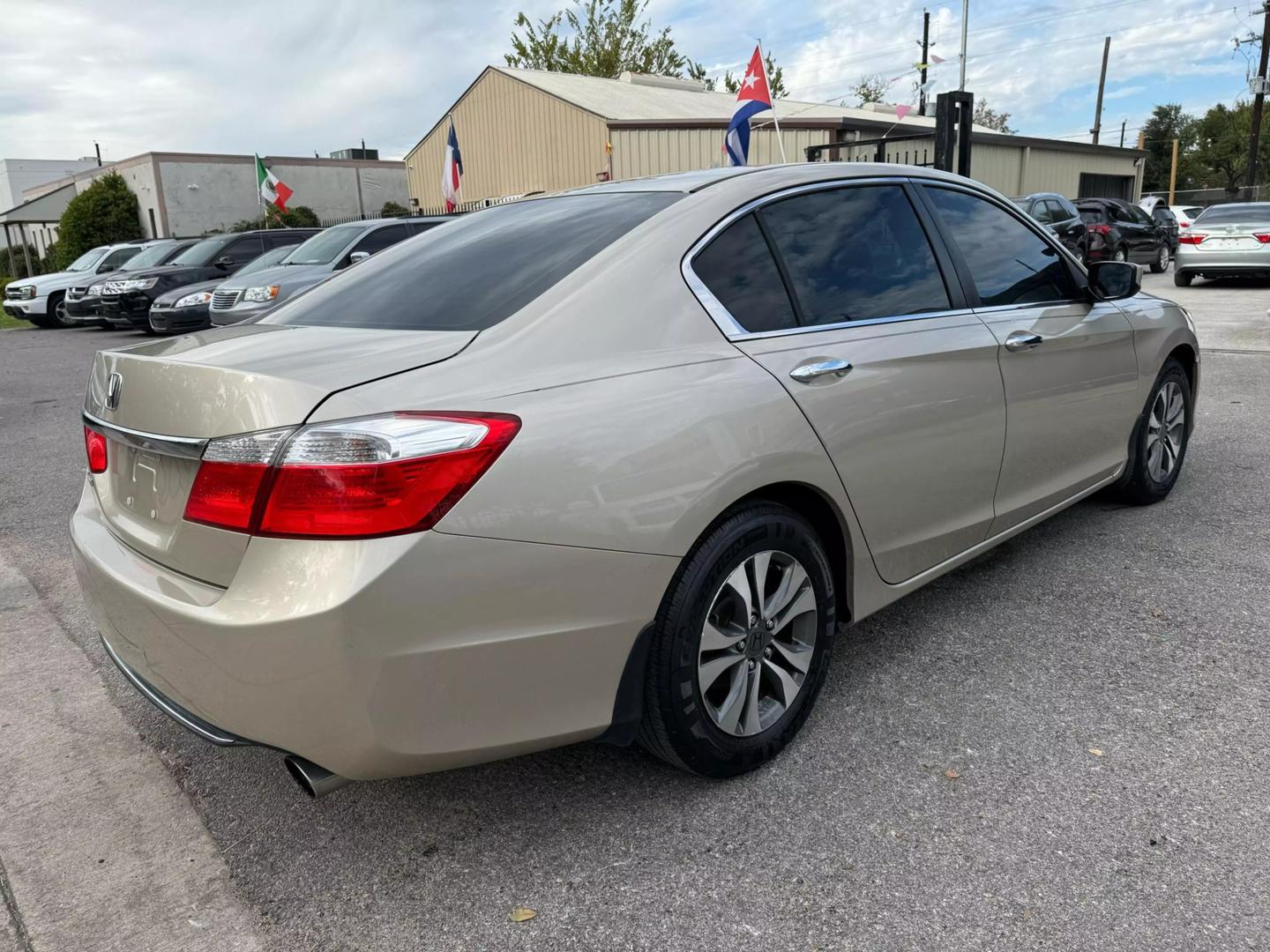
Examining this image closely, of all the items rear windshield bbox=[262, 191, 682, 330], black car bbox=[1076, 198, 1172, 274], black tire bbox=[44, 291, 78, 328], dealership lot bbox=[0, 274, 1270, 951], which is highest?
rear windshield bbox=[262, 191, 682, 330]

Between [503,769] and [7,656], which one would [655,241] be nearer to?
[503,769]

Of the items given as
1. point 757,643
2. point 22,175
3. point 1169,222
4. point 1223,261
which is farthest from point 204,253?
point 22,175

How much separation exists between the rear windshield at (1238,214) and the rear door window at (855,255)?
632 inches

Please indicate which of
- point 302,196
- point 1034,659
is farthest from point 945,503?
point 302,196

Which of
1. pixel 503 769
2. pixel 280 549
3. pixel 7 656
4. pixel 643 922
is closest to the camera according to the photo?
pixel 280 549

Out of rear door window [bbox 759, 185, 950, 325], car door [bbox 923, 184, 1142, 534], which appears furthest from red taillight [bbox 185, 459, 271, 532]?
car door [bbox 923, 184, 1142, 534]

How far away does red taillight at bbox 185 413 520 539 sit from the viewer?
1878mm

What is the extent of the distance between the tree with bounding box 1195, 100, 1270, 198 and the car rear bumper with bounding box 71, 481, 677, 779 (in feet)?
266

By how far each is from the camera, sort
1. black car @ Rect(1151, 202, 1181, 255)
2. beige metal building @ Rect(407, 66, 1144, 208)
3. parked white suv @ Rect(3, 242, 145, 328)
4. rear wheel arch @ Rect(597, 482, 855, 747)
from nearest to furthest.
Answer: rear wheel arch @ Rect(597, 482, 855, 747) → parked white suv @ Rect(3, 242, 145, 328) → black car @ Rect(1151, 202, 1181, 255) → beige metal building @ Rect(407, 66, 1144, 208)

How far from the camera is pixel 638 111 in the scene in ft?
87.0

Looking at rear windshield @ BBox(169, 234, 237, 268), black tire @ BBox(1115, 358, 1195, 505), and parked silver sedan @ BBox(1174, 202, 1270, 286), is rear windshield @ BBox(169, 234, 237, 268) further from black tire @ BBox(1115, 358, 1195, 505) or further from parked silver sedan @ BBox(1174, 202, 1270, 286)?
parked silver sedan @ BBox(1174, 202, 1270, 286)

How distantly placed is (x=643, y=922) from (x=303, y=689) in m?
0.87

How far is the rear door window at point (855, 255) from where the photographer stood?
2.81 m

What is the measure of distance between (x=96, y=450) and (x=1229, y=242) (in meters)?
17.9
